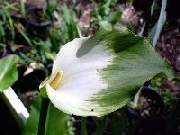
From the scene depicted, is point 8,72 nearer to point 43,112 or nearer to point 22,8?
point 43,112

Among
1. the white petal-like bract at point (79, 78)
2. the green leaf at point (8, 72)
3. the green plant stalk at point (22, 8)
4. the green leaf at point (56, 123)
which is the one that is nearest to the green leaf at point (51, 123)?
the green leaf at point (56, 123)

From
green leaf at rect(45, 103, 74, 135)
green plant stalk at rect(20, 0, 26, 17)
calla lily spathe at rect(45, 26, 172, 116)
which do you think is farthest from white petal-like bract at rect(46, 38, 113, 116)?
green plant stalk at rect(20, 0, 26, 17)

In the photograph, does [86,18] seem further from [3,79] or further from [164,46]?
[3,79]

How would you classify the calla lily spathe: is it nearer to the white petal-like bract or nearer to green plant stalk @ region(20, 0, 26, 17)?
the white petal-like bract

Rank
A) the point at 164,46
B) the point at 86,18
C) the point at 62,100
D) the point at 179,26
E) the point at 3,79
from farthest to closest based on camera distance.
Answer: the point at 86,18
the point at 179,26
the point at 164,46
the point at 3,79
the point at 62,100

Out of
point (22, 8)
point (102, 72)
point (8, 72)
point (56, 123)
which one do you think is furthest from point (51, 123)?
point (22, 8)

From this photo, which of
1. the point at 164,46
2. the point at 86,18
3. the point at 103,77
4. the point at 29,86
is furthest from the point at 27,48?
the point at 103,77
